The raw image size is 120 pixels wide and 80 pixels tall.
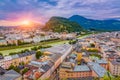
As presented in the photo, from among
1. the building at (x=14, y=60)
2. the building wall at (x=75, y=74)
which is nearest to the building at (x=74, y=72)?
the building wall at (x=75, y=74)

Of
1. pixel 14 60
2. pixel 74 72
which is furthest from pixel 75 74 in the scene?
pixel 14 60

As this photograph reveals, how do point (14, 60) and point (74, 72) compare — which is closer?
point (74, 72)

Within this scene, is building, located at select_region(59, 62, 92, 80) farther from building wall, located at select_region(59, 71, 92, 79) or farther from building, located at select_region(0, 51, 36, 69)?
building, located at select_region(0, 51, 36, 69)

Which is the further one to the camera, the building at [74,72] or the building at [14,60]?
the building at [14,60]

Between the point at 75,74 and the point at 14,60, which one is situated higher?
the point at 14,60

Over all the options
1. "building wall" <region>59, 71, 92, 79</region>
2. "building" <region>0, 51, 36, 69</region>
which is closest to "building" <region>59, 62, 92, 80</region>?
"building wall" <region>59, 71, 92, 79</region>

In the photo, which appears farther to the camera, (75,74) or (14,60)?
(14,60)

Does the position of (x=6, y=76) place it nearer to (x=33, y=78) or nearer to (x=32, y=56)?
(x=33, y=78)

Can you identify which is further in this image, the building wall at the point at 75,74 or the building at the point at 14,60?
the building at the point at 14,60

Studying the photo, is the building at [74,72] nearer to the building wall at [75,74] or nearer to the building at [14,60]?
the building wall at [75,74]

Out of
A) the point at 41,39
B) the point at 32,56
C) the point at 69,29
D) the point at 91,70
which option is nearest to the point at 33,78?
the point at 91,70

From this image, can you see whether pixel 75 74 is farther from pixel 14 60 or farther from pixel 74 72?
pixel 14 60
